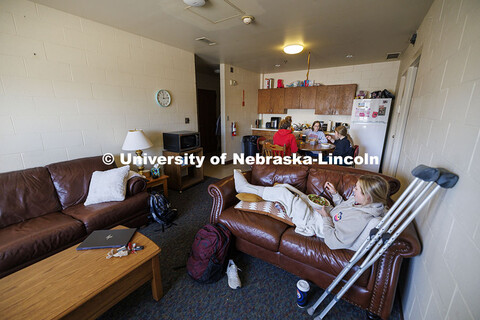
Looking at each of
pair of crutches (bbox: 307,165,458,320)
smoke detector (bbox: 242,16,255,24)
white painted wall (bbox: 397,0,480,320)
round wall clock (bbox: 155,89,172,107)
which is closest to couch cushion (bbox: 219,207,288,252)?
pair of crutches (bbox: 307,165,458,320)

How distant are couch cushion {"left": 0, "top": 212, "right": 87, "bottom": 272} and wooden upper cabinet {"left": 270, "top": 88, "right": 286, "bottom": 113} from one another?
17.8 feet

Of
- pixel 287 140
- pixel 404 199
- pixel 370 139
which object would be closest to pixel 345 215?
pixel 404 199

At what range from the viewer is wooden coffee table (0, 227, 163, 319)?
1.04 m

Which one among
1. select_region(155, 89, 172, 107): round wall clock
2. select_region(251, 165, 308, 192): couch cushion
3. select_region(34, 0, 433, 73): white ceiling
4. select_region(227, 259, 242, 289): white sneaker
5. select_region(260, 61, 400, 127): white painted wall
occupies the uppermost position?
select_region(34, 0, 433, 73): white ceiling

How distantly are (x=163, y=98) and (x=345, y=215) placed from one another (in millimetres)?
3481

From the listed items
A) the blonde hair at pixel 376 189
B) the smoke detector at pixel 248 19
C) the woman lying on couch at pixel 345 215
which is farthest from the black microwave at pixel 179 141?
the blonde hair at pixel 376 189

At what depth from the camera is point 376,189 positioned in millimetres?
1319

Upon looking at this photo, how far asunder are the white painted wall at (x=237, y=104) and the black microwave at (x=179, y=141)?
5.26ft

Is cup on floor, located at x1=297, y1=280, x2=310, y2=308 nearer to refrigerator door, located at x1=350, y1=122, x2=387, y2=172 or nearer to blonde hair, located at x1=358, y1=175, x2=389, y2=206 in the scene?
blonde hair, located at x1=358, y1=175, x2=389, y2=206

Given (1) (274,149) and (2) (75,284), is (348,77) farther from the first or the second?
(2) (75,284)

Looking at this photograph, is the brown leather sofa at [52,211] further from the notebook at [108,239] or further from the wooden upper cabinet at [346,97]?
the wooden upper cabinet at [346,97]

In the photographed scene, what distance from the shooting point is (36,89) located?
7.37 ft

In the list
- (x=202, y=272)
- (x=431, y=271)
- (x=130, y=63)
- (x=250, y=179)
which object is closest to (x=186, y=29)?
(x=130, y=63)

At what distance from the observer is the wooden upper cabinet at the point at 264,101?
613cm
